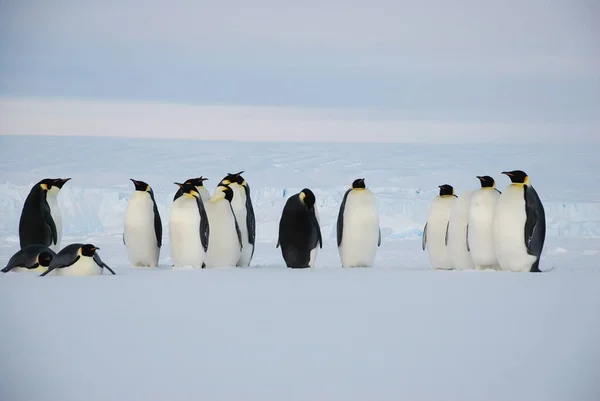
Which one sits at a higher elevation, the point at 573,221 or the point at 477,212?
the point at 477,212

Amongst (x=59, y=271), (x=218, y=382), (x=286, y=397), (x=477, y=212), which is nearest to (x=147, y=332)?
(x=218, y=382)

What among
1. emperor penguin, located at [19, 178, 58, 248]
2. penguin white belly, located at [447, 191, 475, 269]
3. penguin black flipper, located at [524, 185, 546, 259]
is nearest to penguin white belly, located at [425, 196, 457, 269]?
penguin white belly, located at [447, 191, 475, 269]

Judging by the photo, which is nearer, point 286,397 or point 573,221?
point 286,397

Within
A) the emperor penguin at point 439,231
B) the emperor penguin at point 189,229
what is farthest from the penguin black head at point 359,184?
the emperor penguin at point 189,229

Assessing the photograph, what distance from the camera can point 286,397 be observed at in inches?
130

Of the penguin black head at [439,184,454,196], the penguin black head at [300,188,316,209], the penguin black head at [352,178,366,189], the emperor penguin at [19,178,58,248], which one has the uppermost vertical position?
the penguin black head at [352,178,366,189]

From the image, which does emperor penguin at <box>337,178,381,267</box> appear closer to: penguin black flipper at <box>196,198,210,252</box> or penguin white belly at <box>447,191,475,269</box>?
penguin white belly at <box>447,191,475,269</box>

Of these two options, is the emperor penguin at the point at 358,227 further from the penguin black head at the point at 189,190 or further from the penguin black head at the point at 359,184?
the penguin black head at the point at 189,190

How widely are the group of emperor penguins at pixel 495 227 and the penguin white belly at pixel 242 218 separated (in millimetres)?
1493

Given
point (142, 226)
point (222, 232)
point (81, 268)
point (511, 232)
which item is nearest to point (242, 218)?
point (222, 232)

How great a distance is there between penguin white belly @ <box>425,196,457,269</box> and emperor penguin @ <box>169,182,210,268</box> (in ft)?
5.91

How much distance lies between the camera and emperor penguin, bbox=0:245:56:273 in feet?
21.2

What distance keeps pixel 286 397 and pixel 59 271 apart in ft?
10.9

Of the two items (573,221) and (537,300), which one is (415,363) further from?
(573,221)
